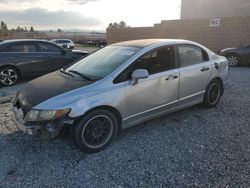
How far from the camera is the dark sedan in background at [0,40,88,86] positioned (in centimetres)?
734

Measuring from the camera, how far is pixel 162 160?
323 centimetres

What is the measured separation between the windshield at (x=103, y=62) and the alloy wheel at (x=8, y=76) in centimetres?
388

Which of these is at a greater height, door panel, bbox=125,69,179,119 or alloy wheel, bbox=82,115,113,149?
door panel, bbox=125,69,179,119

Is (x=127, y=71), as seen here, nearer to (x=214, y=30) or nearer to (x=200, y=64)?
(x=200, y=64)

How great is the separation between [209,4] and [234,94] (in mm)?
18760

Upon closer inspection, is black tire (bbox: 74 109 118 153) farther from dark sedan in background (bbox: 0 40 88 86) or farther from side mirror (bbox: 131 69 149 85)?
dark sedan in background (bbox: 0 40 88 86)

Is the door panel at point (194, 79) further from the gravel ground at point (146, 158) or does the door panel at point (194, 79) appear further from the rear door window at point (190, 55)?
the gravel ground at point (146, 158)

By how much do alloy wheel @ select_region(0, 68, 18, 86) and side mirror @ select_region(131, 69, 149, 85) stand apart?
5.24 meters

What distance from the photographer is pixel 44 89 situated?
3484mm

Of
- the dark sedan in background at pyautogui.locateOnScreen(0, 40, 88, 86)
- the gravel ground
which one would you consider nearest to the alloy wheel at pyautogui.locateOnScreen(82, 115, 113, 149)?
the gravel ground

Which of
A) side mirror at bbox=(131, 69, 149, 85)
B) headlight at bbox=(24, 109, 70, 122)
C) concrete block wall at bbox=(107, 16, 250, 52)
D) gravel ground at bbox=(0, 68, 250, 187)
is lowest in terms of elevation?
gravel ground at bbox=(0, 68, 250, 187)

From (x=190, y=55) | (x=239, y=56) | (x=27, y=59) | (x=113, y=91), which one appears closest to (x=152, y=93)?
(x=113, y=91)

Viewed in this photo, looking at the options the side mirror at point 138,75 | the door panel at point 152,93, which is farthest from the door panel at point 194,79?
the side mirror at point 138,75

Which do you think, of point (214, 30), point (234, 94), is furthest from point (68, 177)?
point (214, 30)
